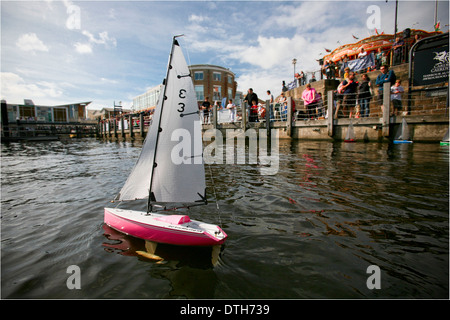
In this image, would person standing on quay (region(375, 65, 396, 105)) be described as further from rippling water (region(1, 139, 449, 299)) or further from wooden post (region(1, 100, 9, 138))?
wooden post (region(1, 100, 9, 138))

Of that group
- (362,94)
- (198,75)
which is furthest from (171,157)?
(198,75)

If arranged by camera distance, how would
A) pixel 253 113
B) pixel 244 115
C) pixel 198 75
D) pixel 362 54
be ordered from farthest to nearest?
pixel 198 75, pixel 362 54, pixel 253 113, pixel 244 115

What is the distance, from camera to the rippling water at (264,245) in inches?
105

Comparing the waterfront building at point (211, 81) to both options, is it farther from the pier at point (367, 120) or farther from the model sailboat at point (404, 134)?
the model sailboat at point (404, 134)

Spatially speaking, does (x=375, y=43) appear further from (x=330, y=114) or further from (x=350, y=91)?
(x=330, y=114)

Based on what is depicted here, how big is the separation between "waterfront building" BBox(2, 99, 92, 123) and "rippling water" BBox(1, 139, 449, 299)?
56.1m

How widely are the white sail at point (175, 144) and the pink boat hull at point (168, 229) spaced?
508 millimetres

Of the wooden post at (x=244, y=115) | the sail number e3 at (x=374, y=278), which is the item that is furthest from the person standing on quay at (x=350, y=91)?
the sail number e3 at (x=374, y=278)

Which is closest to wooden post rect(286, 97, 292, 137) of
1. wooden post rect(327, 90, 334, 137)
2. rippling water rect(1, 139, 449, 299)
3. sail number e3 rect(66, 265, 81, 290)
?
wooden post rect(327, 90, 334, 137)

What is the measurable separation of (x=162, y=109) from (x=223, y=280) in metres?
2.87

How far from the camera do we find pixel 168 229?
340 centimetres

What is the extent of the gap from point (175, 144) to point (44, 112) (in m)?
65.0
